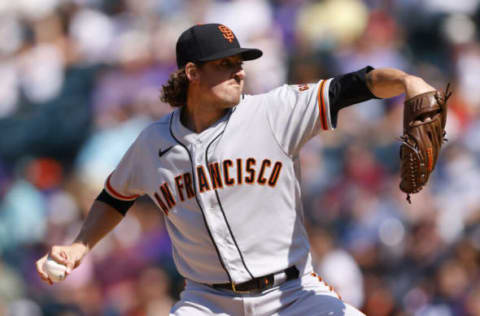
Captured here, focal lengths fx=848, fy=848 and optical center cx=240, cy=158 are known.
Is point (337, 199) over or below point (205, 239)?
below

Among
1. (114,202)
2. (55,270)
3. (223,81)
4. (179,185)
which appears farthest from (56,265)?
(223,81)

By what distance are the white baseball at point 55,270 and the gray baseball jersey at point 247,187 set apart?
53 cm

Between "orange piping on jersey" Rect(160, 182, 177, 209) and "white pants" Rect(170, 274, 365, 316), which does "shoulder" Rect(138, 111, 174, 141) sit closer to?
"orange piping on jersey" Rect(160, 182, 177, 209)

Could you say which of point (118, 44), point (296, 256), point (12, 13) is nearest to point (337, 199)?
point (296, 256)

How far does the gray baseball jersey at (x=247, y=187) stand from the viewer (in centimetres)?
361

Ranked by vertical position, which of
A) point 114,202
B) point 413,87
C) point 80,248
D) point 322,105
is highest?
point 413,87

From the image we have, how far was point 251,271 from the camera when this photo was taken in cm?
360

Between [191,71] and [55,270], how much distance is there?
1061 millimetres

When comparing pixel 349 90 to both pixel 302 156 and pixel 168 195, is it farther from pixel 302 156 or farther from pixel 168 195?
pixel 302 156

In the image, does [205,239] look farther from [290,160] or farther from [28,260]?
[28,260]

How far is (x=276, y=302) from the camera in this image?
362cm

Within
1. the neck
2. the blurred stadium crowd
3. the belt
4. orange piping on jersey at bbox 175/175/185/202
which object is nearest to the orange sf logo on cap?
the neck

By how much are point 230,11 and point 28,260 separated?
3.38 metres

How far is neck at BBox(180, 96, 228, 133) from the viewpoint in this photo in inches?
150
